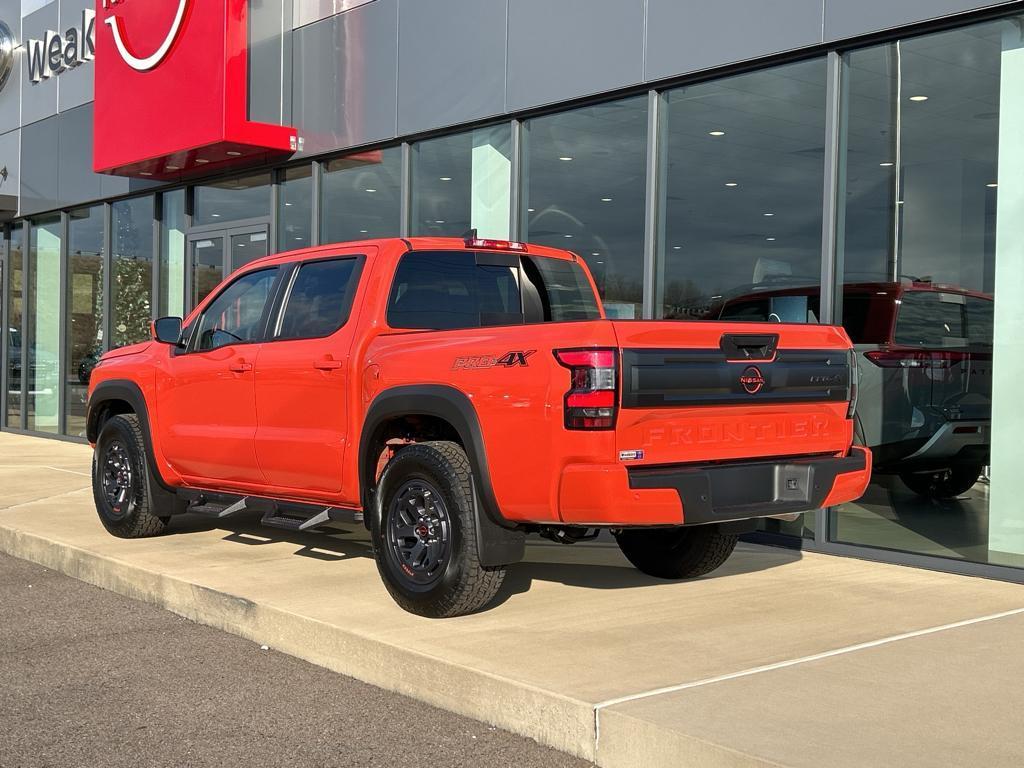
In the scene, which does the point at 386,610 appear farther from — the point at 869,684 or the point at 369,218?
the point at 369,218

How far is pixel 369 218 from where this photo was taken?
12.9m

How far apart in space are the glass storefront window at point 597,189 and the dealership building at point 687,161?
0.02 metres

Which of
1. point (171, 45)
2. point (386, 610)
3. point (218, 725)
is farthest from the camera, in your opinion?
point (171, 45)

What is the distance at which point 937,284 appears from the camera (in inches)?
311

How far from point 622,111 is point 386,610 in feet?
17.9

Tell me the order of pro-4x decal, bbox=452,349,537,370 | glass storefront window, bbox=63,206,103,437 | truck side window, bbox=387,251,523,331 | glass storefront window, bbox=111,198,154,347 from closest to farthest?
1. pro-4x decal, bbox=452,349,537,370
2. truck side window, bbox=387,251,523,331
3. glass storefront window, bbox=111,198,154,347
4. glass storefront window, bbox=63,206,103,437

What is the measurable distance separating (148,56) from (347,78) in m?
3.17

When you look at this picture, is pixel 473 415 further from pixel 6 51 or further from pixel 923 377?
pixel 6 51

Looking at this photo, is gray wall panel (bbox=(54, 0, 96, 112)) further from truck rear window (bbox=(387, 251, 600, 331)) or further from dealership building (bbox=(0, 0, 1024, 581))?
truck rear window (bbox=(387, 251, 600, 331))

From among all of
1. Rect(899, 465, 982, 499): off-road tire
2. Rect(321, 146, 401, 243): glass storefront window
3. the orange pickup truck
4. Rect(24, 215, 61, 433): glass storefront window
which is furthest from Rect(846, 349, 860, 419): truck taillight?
Rect(24, 215, 61, 433): glass storefront window

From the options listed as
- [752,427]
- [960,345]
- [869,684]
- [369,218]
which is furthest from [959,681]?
[369,218]

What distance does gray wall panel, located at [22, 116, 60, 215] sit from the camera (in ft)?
59.3

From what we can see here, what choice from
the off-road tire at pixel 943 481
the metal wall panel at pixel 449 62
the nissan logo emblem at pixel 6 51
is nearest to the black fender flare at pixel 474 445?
the off-road tire at pixel 943 481

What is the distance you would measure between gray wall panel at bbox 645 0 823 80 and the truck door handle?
13.6 ft
